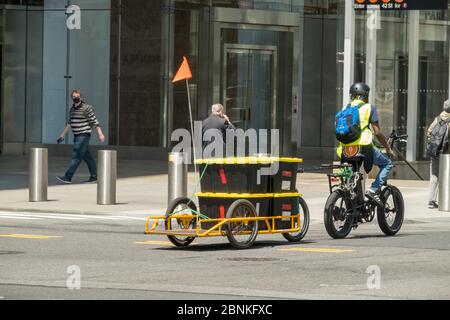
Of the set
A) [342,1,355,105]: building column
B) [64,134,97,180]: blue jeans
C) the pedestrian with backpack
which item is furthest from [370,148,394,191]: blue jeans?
[64,134,97,180]: blue jeans

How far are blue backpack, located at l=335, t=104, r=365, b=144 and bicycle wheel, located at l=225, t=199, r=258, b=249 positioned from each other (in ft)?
6.14

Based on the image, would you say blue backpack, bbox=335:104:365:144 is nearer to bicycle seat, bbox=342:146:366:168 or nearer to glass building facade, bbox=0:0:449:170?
bicycle seat, bbox=342:146:366:168

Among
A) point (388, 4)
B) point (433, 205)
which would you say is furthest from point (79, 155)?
point (433, 205)

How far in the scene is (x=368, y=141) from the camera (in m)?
15.7

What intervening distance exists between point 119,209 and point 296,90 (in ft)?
53.6

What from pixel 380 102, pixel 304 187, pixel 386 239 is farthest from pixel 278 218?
pixel 380 102

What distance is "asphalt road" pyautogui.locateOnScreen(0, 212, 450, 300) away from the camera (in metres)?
10.4

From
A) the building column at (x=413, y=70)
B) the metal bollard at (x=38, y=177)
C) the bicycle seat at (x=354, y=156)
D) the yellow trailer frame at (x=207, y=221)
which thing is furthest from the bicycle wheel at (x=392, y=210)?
the building column at (x=413, y=70)

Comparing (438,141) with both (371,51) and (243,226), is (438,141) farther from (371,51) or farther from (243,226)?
(243,226)

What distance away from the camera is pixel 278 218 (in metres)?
14.7

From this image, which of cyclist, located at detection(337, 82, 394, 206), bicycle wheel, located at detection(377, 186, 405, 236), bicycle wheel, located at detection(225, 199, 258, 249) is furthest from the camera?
bicycle wheel, located at detection(377, 186, 405, 236)

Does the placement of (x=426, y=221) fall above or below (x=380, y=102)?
below

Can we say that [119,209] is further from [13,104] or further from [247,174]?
[13,104]

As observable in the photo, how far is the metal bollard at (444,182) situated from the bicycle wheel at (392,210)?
12.9ft
